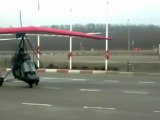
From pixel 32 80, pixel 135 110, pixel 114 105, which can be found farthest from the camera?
pixel 32 80

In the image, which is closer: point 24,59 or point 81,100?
point 81,100

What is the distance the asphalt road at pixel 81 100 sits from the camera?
1221 centimetres

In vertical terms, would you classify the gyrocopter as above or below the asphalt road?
above

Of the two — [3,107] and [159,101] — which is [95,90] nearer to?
[159,101]

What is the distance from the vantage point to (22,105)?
14.1m

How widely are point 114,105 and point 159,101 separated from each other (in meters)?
1.63

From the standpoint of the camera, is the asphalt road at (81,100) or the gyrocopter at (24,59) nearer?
the asphalt road at (81,100)

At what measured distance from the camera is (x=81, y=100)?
15.1 metres

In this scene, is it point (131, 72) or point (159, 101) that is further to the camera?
point (131, 72)

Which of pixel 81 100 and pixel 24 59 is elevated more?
pixel 24 59

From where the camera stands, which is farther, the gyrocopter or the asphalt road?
the gyrocopter

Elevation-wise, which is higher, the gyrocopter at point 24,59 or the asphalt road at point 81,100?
the gyrocopter at point 24,59

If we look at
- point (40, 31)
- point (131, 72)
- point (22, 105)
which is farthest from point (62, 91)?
point (131, 72)

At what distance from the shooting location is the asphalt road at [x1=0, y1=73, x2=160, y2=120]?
1221cm
